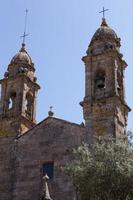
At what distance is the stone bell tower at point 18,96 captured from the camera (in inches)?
1183

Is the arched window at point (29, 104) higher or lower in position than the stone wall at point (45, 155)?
higher

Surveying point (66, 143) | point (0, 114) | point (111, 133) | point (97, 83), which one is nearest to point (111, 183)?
point (111, 133)

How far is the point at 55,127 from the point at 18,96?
4134 mm

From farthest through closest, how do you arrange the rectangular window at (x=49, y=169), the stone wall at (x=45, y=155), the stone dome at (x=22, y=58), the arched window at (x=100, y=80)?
the stone dome at (x=22, y=58) → the arched window at (x=100, y=80) → the rectangular window at (x=49, y=169) → the stone wall at (x=45, y=155)

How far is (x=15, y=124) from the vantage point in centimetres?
2983

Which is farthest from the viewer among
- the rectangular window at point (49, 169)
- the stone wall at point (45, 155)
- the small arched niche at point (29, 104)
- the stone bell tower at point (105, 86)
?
the small arched niche at point (29, 104)

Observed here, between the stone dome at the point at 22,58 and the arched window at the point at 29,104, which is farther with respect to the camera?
the stone dome at the point at 22,58

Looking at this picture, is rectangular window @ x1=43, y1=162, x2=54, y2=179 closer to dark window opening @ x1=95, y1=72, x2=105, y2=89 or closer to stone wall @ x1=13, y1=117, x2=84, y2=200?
stone wall @ x1=13, y1=117, x2=84, y2=200

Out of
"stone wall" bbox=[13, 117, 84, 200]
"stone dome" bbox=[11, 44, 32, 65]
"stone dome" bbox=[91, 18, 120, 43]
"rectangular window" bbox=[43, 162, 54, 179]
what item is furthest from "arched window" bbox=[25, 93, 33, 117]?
"stone dome" bbox=[91, 18, 120, 43]

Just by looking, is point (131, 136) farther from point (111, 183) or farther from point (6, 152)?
point (6, 152)

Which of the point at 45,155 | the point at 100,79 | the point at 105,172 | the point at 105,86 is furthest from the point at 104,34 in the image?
the point at 105,172

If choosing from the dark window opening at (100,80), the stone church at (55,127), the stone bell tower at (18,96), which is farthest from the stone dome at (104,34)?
the stone bell tower at (18,96)

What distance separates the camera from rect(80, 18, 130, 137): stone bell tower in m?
26.4

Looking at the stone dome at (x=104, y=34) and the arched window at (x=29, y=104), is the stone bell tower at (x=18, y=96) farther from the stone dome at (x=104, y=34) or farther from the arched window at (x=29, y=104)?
the stone dome at (x=104, y=34)
